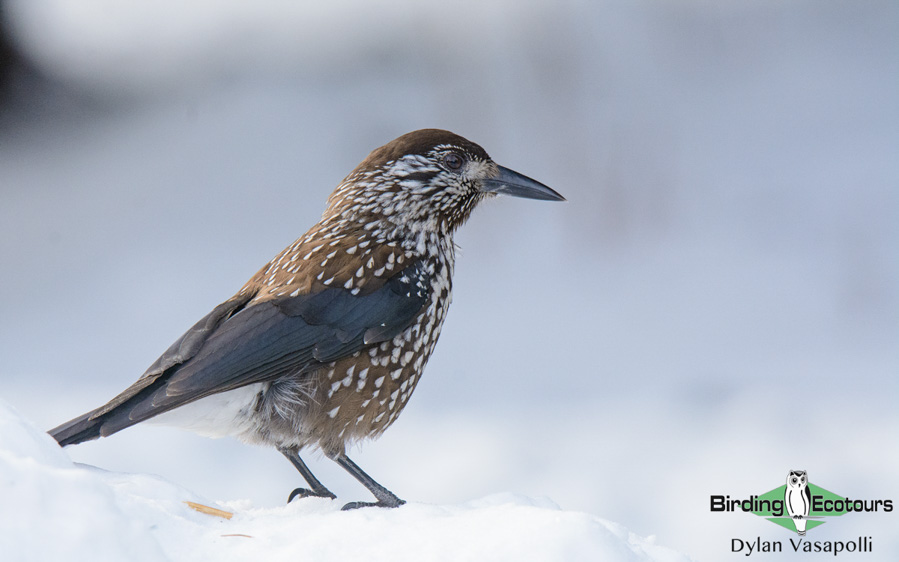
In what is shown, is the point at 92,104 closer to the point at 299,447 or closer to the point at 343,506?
the point at 299,447

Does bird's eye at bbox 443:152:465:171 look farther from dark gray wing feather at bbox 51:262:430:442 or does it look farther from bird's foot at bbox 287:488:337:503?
bird's foot at bbox 287:488:337:503

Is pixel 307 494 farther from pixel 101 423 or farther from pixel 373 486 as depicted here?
pixel 101 423

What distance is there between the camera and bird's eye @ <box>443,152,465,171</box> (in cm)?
335

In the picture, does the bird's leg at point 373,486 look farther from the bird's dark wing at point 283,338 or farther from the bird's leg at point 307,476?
the bird's dark wing at point 283,338

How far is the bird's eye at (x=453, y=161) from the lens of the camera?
335 cm

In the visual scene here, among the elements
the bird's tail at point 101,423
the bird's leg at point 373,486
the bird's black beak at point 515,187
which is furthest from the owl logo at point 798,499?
Result: the bird's tail at point 101,423

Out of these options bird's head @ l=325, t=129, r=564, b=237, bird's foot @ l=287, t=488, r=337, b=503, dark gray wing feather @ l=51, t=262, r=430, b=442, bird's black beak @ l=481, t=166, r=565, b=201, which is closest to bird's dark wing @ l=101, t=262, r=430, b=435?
dark gray wing feather @ l=51, t=262, r=430, b=442

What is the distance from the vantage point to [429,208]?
3.27 m

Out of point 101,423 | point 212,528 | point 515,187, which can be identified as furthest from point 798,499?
point 101,423

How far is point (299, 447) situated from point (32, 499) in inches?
57.8

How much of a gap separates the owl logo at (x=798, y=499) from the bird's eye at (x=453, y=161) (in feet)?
5.91

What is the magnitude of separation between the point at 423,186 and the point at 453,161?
163 millimetres

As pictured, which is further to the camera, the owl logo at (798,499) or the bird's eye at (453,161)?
the owl logo at (798,499)

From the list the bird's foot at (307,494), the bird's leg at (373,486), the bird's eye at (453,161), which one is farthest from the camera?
the bird's eye at (453,161)
